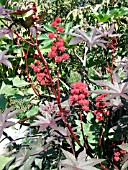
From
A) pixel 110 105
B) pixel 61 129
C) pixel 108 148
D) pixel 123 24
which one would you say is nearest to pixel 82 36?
pixel 110 105

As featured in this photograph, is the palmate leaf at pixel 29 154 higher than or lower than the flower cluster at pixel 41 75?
lower

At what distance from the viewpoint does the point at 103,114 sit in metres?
1.37

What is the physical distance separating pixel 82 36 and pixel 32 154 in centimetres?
56

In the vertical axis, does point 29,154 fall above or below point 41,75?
below

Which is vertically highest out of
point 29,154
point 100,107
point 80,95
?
point 80,95

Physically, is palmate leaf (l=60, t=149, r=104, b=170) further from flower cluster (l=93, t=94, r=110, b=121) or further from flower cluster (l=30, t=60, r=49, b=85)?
flower cluster (l=30, t=60, r=49, b=85)

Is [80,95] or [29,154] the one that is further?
[29,154]

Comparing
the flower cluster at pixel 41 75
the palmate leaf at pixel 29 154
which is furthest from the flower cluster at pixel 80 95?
the palmate leaf at pixel 29 154

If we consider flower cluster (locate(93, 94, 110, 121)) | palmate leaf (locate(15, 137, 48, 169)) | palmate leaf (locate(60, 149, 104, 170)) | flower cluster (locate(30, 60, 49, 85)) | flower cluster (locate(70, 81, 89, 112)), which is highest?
flower cluster (locate(30, 60, 49, 85))

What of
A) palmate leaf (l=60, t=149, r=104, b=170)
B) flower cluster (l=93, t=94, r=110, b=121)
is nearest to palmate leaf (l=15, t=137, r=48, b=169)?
palmate leaf (l=60, t=149, r=104, b=170)

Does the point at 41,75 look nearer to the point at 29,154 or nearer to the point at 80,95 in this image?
the point at 80,95

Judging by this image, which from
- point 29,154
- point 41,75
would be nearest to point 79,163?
point 29,154

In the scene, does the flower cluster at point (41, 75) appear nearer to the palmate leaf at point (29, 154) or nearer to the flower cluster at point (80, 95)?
the flower cluster at point (80, 95)

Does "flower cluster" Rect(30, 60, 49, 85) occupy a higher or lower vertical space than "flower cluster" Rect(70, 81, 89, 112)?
higher
